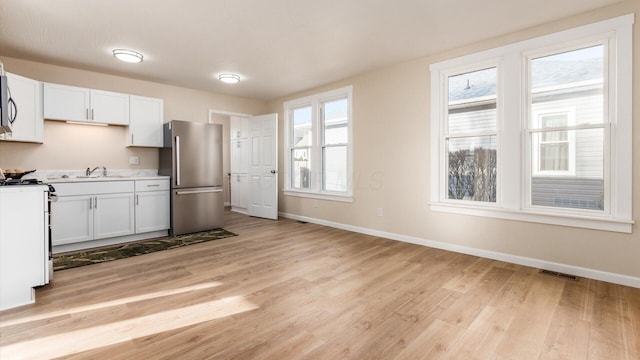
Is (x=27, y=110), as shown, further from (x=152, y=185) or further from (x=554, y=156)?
(x=554, y=156)

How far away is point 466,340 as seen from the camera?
6.02 ft

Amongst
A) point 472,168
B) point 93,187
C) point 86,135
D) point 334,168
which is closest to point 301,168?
point 334,168

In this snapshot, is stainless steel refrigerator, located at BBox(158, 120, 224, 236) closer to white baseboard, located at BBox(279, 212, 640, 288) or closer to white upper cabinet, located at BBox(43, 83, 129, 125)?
white upper cabinet, located at BBox(43, 83, 129, 125)

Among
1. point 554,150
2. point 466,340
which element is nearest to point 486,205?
point 554,150

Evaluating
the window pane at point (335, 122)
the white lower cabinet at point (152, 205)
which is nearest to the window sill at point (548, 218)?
the window pane at point (335, 122)

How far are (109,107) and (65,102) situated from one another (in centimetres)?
49

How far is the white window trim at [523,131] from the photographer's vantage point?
8.75ft

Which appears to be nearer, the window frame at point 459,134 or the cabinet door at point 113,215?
the window frame at point 459,134

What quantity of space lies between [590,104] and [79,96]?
607 cm

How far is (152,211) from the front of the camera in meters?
4.49

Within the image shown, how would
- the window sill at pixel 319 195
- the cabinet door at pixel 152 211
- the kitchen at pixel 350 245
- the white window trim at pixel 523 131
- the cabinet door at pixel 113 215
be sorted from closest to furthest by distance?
the kitchen at pixel 350 245 < the white window trim at pixel 523 131 < the cabinet door at pixel 113 215 < the cabinet door at pixel 152 211 < the window sill at pixel 319 195

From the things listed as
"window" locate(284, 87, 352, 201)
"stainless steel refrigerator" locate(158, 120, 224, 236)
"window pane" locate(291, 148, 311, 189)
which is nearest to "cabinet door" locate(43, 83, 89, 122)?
"stainless steel refrigerator" locate(158, 120, 224, 236)

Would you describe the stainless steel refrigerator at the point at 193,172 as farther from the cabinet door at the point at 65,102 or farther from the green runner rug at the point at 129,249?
the cabinet door at the point at 65,102

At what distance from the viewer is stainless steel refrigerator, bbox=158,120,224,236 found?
Answer: 461 cm
